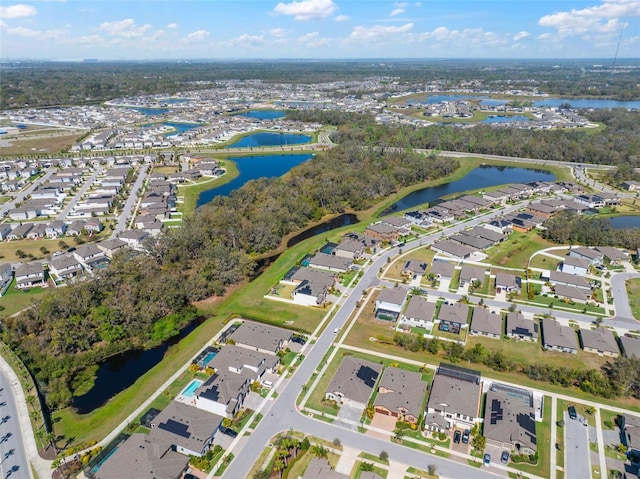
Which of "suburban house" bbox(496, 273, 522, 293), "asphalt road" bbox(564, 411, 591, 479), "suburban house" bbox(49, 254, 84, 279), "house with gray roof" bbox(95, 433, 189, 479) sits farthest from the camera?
"suburban house" bbox(49, 254, 84, 279)

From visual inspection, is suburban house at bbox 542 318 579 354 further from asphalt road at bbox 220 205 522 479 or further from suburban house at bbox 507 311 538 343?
asphalt road at bbox 220 205 522 479

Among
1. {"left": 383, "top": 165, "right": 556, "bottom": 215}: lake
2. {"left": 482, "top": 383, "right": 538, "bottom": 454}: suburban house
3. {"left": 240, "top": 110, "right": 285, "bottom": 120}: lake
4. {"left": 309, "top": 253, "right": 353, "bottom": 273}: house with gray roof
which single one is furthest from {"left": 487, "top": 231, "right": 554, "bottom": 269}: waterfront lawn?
{"left": 240, "top": 110, "right": 285, "bottom": 120}: lake

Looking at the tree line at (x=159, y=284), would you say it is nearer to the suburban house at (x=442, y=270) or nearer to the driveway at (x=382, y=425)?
the driveway at (x=382, y=425)

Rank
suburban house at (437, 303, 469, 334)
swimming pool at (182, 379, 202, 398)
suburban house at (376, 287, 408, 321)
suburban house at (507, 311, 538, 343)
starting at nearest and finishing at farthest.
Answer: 1. swimming pool at (182, 379, 202, 398)
2. suburban house at (507, 311, 538, 343)
3. suburban house at (437, 303, 469, 334)
4. suburban house at (376, 287, 408, 321)

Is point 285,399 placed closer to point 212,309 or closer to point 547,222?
point 212,309

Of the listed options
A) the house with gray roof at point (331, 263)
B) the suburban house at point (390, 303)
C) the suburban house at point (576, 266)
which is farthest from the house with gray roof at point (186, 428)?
the suburban house at point (576, 266)

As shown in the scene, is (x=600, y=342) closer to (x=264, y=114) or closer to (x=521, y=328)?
(x=521, y=328)
